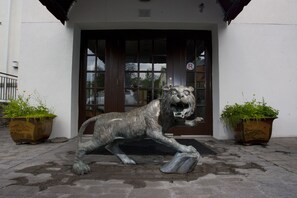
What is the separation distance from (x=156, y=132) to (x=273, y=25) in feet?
12.9

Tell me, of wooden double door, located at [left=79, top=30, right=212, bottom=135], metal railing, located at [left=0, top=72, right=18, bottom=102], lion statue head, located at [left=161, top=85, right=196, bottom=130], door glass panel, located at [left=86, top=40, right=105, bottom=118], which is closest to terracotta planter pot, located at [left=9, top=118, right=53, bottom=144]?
wooden double door, located at [left=79, top=30, right=212, bottom=135]

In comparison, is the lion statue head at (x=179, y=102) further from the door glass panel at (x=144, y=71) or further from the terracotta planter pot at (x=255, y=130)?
the door glass panel at (x=144, y=71)

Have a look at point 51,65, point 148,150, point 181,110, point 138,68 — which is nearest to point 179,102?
point 181,110

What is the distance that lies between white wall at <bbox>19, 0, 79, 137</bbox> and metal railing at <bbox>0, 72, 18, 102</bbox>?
11.7 ft

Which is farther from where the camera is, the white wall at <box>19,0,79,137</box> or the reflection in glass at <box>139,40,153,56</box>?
the reflection in glass at <box>139,40,153,56</box>

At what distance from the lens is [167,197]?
196cm

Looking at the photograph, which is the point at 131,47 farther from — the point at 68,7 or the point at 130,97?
the point at 68,7

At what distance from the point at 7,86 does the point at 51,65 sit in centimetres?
418

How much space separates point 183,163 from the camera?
2.51 m

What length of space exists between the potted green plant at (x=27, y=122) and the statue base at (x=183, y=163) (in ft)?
8.73

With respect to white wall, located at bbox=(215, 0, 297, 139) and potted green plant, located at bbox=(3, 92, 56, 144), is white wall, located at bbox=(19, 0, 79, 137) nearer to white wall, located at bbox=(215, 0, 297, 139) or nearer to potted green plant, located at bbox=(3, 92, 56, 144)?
potted green plant, located at bbox=(3, 92, 56, 144)

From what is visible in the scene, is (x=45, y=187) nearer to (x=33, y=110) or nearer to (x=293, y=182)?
(x=293, y=182)

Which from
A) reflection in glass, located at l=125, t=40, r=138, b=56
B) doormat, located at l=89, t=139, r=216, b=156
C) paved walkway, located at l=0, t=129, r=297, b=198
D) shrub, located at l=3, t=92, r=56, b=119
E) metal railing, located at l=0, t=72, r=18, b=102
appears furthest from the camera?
metal railing, located at l=0, t=72, r=18, b=102

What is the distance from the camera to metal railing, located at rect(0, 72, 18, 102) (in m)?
8.07
